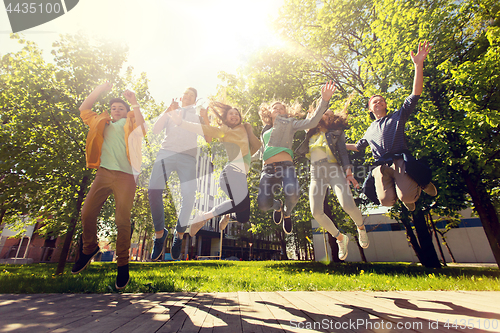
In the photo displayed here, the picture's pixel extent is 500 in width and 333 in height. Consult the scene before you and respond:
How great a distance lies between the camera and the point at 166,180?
150 inches

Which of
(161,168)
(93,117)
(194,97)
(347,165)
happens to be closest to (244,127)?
(194,97)

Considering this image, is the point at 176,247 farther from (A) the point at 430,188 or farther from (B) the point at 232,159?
(A) the point at 430,188

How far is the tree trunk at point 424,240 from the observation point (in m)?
9.23

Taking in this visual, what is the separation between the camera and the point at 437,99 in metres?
8.02

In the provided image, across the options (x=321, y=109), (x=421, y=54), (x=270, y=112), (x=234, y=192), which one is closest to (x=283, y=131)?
Result: (x=270, y=112)

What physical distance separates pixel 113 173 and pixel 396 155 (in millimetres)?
4301

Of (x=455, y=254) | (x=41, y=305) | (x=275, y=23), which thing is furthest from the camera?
(x=455, y=254)

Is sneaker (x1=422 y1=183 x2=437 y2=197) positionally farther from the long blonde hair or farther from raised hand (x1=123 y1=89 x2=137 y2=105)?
raised hand (x1=123 y1=89 x2=137 y2=105)

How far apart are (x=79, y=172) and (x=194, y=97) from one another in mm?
6166

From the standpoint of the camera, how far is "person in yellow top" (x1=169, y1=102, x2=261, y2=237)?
3865 millimetres

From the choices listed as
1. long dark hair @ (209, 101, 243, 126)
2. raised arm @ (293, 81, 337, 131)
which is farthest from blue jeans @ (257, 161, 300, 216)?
long dark hair @ (209, 101, 243, 126)

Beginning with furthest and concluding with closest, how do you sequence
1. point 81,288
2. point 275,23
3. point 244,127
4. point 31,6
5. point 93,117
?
point 275,23
point 31,6
point 244,127
point 81,288
point 93,117

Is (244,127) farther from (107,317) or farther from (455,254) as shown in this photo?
(455,254)

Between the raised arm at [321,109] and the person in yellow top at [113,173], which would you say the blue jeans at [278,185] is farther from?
the person in yellow top at [113,173]
